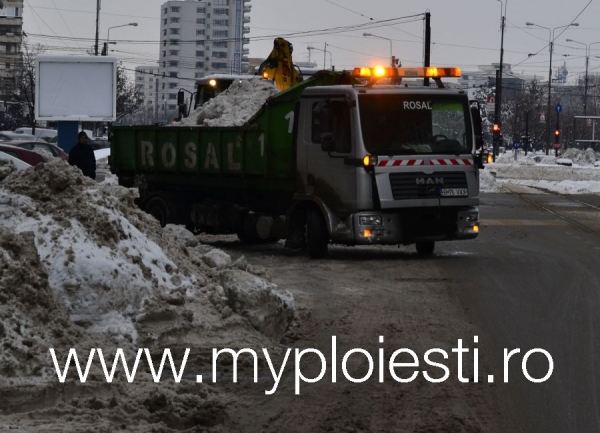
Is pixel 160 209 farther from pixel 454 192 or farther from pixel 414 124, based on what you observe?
pixel 454 192

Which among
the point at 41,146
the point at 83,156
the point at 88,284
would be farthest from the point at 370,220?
the point at 41,146

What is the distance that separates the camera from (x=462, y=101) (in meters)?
19.5

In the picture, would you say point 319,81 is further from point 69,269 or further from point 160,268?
point 69,269

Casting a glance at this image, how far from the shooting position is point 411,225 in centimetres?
1869

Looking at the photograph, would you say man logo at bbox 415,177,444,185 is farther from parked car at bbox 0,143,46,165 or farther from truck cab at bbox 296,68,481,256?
parked car at bbox 0,143,46,165

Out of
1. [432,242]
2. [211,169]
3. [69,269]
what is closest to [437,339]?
[69,269]

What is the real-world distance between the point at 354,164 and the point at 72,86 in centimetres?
2752

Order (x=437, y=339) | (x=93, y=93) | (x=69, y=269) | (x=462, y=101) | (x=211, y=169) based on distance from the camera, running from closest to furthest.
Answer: (x=69, y=269)
(x=437, y=339)
(x=462, y=101)
(x=211, y=169)
(x=93, y=93)

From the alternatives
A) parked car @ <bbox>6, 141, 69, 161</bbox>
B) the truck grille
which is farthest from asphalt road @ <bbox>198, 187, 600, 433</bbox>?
parked car @ <bbox>6, 141, 69, 161</bbox>

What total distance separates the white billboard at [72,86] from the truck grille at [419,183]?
2692 centimetres

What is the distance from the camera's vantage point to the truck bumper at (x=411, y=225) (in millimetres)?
18422

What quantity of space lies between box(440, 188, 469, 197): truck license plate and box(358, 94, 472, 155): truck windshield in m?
0.59

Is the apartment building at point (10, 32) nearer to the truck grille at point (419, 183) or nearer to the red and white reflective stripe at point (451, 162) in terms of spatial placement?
the red and white reflective stripe at point (451, 162)

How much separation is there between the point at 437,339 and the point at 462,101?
343 inches
